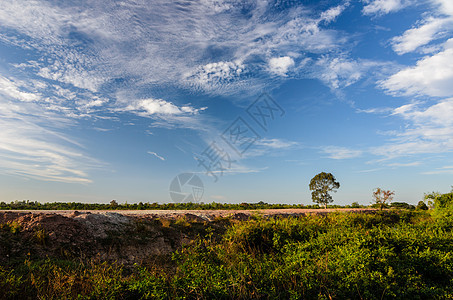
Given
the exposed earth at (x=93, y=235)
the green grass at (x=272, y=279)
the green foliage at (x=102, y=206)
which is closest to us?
the green grass at (x=272, y=279)

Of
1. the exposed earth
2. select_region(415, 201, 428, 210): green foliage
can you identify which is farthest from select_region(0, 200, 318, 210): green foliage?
select_region(415, 201, 428, 210): green foliage

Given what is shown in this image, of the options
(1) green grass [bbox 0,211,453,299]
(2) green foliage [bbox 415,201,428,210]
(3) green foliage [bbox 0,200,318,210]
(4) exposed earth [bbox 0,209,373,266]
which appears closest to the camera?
(1) green grass [bbox 0,211,453,299]

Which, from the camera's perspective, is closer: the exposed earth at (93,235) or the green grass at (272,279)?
the green grass at (272,279)

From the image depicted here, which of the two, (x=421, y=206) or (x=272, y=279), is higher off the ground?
(x=421, y=206)

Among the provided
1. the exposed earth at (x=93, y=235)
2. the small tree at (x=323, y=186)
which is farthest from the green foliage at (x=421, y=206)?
the exposed earth at (x=93, y=235)

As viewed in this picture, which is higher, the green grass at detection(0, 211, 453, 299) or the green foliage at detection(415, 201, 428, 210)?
the green foliage at detection(415, 201, 428, 210)

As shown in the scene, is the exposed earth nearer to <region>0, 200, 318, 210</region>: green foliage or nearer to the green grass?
the green grass

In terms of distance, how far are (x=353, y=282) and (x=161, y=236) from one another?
8.37m

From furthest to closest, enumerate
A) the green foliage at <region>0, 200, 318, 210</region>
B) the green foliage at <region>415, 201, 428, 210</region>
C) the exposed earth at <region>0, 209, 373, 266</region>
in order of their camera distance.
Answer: the green foliage at <region>415, 201, 428, 210</region> → the green foliage at <region>0, 200, 318, 210</region> → the exposed earth at <region>0, 209, 373, 266</region>

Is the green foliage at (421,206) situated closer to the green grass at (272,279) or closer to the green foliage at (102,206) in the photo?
the green foliage at (102,206)

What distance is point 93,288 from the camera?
526cm

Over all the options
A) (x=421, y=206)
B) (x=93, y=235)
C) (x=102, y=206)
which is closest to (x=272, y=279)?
(x=93, y=235)

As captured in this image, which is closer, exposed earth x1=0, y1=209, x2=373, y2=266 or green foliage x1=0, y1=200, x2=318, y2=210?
exposed earth x1=0, y1=209, x2=373, y2=266

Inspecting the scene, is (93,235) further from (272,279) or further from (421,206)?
(421,206)
